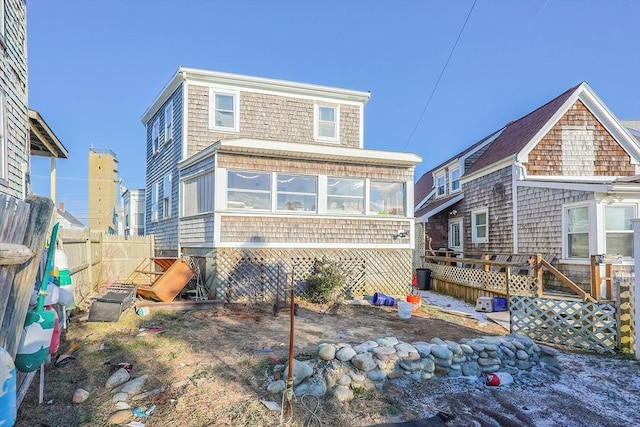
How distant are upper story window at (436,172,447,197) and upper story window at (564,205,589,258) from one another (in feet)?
25.3

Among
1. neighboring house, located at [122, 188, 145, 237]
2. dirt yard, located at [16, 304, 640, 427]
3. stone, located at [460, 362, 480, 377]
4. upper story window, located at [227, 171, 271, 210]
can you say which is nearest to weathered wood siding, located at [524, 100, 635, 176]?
dirt yard, located at [16, 304, 640, 427]

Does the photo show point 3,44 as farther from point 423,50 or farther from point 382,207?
point 423,50

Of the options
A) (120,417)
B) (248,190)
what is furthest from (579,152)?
(120,417)

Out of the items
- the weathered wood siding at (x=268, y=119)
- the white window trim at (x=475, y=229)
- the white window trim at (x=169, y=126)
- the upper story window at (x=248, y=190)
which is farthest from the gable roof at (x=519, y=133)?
the white window trim at (x=169, y=126)

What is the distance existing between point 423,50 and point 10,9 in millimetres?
17628

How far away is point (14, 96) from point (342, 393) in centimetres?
809

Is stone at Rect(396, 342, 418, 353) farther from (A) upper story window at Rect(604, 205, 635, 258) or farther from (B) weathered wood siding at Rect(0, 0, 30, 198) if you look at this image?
(A) upper story window at Rect(604, 205, 635, 258)

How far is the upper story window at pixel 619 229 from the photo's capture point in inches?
376


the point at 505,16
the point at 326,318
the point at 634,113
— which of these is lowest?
the point at 326,318

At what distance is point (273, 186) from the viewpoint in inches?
385

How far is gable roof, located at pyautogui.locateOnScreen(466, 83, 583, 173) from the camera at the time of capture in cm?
1250

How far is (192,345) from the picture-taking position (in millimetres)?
5625

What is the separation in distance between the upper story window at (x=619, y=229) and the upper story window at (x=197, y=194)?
10651 millimetres

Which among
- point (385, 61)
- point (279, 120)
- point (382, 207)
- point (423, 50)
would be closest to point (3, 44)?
point (279, 120)
